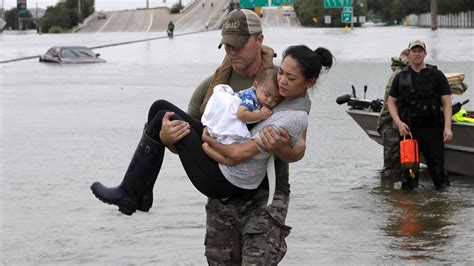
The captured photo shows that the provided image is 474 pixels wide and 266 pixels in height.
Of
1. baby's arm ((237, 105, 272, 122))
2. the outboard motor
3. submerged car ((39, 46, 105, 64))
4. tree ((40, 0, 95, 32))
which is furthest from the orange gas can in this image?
tree ((40, 0, 95, 32))

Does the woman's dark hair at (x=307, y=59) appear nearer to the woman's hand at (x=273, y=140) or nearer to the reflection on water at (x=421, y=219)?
the woman's hand at (x=273, y=140)

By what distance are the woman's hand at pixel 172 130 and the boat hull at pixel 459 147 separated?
6.92m

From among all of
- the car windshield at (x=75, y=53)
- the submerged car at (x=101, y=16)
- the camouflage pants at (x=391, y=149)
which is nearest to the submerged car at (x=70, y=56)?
the car windshield at (x=75, y=53)

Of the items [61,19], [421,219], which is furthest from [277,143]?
[61,19]

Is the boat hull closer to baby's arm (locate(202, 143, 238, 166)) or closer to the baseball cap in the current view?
the baseball cap

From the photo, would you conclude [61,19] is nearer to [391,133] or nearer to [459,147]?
[391,133]

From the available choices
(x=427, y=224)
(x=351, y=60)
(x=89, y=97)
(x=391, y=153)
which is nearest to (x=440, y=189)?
(x=391, y=153)

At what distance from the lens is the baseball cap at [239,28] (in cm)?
552

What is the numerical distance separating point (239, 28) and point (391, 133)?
274 inches

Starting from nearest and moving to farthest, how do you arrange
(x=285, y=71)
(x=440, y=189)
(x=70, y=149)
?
(x=285, y=71) < (x=440, y=189) < (x=70, y=149)

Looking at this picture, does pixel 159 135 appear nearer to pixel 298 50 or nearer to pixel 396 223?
pixel 298 50

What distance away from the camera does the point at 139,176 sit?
18.3 ft

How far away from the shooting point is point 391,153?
1244 centimetres

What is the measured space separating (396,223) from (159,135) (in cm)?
507
